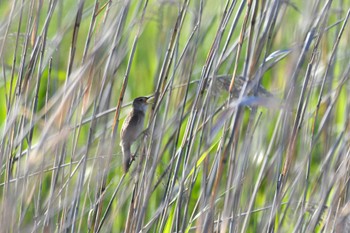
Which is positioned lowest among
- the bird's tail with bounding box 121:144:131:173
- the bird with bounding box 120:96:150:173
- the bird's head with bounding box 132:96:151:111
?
the bird's tail with bounding box 121:144:131:173

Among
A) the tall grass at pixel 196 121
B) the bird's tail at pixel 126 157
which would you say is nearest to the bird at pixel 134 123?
the bird's tail at pixel 126 157

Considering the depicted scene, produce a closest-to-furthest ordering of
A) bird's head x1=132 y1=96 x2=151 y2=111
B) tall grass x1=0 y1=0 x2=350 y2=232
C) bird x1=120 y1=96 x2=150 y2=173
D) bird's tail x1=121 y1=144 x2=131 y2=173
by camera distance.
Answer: tall grass x1=0 y1=0 x2=350 y2=232 < bird's tail x1=121 y1=144 x2=131 y2=173 < bird x1=120 y1=96 x2=150 y2=173 < bird's head x1=132 y1=96 x2=151 y2=111

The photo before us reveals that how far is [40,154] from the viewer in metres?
1.65

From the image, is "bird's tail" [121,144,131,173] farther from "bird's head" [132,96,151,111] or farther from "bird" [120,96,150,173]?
"bird's head" [132,96,151,111]

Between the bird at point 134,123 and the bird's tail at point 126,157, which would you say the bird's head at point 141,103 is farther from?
the bird's tail at point 126,157

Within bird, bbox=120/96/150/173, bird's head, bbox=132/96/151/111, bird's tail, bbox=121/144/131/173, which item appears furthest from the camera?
bird's head, bbox=132/96/151/111

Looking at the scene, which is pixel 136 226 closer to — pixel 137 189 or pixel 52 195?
pixel 137 189

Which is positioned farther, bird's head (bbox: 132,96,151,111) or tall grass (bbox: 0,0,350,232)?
bird's head (bbox: 132,96,151,111)

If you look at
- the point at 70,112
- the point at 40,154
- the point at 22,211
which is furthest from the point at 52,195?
the point at 40,154

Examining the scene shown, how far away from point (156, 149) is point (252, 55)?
1.29ft

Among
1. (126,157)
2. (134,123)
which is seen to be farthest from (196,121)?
(134,123)

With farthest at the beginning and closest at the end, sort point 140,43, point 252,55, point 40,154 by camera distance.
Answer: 1. point 140,43
2. point 252,55
3. point 40,154

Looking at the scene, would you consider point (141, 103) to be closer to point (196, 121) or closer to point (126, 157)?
point (126, 157)

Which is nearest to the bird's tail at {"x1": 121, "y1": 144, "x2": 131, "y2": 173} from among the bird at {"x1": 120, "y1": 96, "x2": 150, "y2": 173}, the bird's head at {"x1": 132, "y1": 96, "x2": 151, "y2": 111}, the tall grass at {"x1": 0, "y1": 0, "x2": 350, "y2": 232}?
the bird at {"x1": 120, "y1": 96, "x2": 150, "y2": 173}
